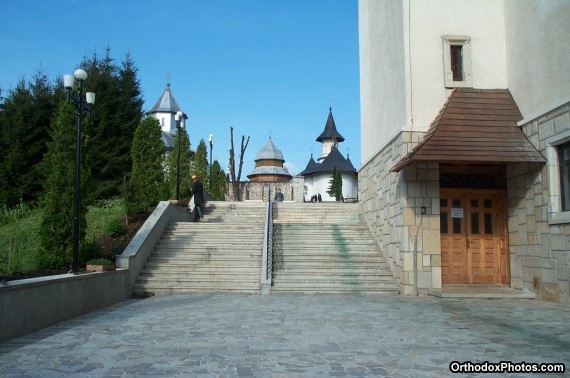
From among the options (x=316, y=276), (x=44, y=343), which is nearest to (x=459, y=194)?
(x=316, y=276)

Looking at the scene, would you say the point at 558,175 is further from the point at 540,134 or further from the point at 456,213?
the point at 456,213

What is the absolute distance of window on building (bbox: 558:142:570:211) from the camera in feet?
32.7

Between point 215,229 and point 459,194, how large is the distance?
7.45 m

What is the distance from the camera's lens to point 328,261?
1351cm

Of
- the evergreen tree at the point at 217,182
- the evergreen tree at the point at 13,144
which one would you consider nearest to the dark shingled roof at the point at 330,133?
the evergreen tree at the point at 217,182

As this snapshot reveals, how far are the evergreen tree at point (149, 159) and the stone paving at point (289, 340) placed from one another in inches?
348

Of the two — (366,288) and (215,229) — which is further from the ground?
(215,229)

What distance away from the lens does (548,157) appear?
1036 cm

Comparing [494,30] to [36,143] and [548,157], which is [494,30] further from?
[36,143]

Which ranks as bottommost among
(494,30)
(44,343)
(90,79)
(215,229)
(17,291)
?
(44,343)

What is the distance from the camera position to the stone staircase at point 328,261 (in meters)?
12.1

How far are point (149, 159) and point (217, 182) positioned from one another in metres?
13.6

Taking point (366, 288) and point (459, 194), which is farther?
point (459, 194)

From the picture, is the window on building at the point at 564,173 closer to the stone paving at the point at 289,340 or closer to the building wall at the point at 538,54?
the building wall at the point at 538,54
